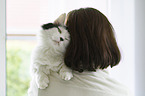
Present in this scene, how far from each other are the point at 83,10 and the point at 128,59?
73 cm

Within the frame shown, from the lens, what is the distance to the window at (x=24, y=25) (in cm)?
131

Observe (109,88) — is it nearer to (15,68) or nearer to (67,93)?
(67,93)

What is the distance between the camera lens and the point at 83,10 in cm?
84

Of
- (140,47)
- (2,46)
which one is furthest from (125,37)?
(2,46)

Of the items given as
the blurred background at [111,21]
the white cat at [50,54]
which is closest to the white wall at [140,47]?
the blurred background at [111,21]

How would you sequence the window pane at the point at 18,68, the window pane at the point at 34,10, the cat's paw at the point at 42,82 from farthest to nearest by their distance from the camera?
the window pane at the point at 18,68
the window pane at the point at 34,10
the cat's paw at the point at 42,82

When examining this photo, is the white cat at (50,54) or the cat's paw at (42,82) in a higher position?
the white cat at (50,54)

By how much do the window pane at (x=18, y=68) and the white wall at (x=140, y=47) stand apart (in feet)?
2.87

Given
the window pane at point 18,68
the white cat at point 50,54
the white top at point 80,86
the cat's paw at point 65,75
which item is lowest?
the window pane at point 18,68

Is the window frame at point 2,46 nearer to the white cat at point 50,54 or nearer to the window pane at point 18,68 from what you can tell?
the window pane at point 18,68

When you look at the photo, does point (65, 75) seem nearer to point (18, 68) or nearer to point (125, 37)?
point (125, 37)

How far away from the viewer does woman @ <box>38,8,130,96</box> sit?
0.76m

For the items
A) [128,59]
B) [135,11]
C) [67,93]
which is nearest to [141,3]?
[135,11]

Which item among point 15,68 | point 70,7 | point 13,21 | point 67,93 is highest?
point 70,7
